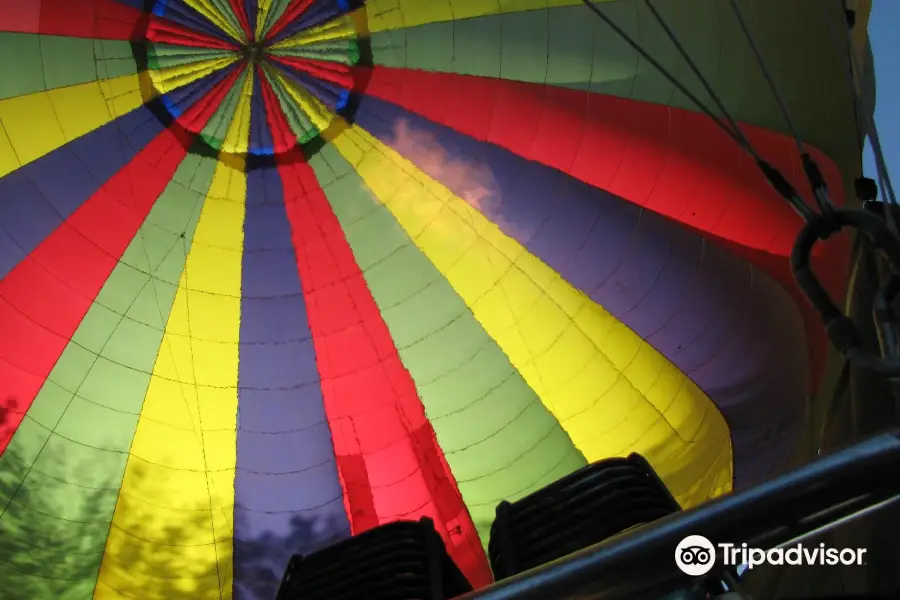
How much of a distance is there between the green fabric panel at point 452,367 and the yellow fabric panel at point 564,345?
7 centimetres

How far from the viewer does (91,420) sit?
15.2ft

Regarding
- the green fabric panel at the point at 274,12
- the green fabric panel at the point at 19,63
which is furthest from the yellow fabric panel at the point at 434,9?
the green fabric panel at the point at 19,63

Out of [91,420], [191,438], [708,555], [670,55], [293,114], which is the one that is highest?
[293,114]

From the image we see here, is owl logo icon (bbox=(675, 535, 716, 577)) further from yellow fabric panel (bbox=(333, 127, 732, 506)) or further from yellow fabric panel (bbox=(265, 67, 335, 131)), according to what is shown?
yellow fabric panel (bbox=(265, 67, 335, 131))

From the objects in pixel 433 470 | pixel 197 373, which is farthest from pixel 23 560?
pixel 433 470

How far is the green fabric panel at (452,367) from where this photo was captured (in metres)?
4.75

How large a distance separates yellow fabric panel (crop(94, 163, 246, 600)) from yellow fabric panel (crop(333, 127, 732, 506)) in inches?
33.0

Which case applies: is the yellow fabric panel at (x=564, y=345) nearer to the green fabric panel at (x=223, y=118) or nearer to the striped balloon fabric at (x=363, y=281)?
the striped balloon fabric at (x=363, y=281)

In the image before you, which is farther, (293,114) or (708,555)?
(293,114)

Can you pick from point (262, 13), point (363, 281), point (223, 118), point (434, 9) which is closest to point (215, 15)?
point (262, 13)

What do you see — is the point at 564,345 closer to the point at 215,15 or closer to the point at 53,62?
the point at 215,15

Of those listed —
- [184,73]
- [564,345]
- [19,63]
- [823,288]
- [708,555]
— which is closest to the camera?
[708,555]

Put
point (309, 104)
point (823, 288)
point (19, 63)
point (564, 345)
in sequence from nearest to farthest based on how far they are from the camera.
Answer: point (823, 288) → point (19, 63) → point (309, 104) → point (564, 345)

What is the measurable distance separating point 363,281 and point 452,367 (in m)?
0.66
